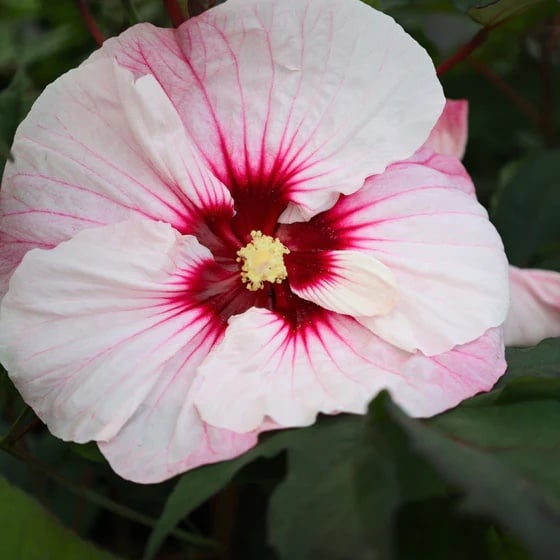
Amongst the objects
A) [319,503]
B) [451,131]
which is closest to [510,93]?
[451,131]

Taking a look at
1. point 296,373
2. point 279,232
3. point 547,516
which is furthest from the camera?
point 279,232

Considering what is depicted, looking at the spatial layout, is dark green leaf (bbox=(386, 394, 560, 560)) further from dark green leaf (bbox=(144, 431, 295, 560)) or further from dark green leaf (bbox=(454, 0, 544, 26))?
dark green leaf (bbox=(454, 0, 544, 26))

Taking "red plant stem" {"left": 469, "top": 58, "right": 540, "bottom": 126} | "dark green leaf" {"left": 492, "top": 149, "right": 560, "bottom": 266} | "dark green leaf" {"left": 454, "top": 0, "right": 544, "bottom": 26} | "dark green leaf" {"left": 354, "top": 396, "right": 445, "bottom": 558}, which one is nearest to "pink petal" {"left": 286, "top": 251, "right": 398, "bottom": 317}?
"dark green leaf" {"left": 354, "top": 396, "right": 445, "bottom": 558}

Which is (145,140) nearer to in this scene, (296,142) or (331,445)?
(296,142)

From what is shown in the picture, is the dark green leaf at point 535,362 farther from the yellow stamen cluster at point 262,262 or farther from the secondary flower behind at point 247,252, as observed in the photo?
the yellow stamen cluster at point 262,262

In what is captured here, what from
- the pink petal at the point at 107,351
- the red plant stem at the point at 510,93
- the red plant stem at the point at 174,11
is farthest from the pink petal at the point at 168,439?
the red plant stem at the point at 510,93

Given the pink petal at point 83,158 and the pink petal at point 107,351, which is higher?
the pink petal at point 83,158

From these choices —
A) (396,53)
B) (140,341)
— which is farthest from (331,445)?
(396,53)
